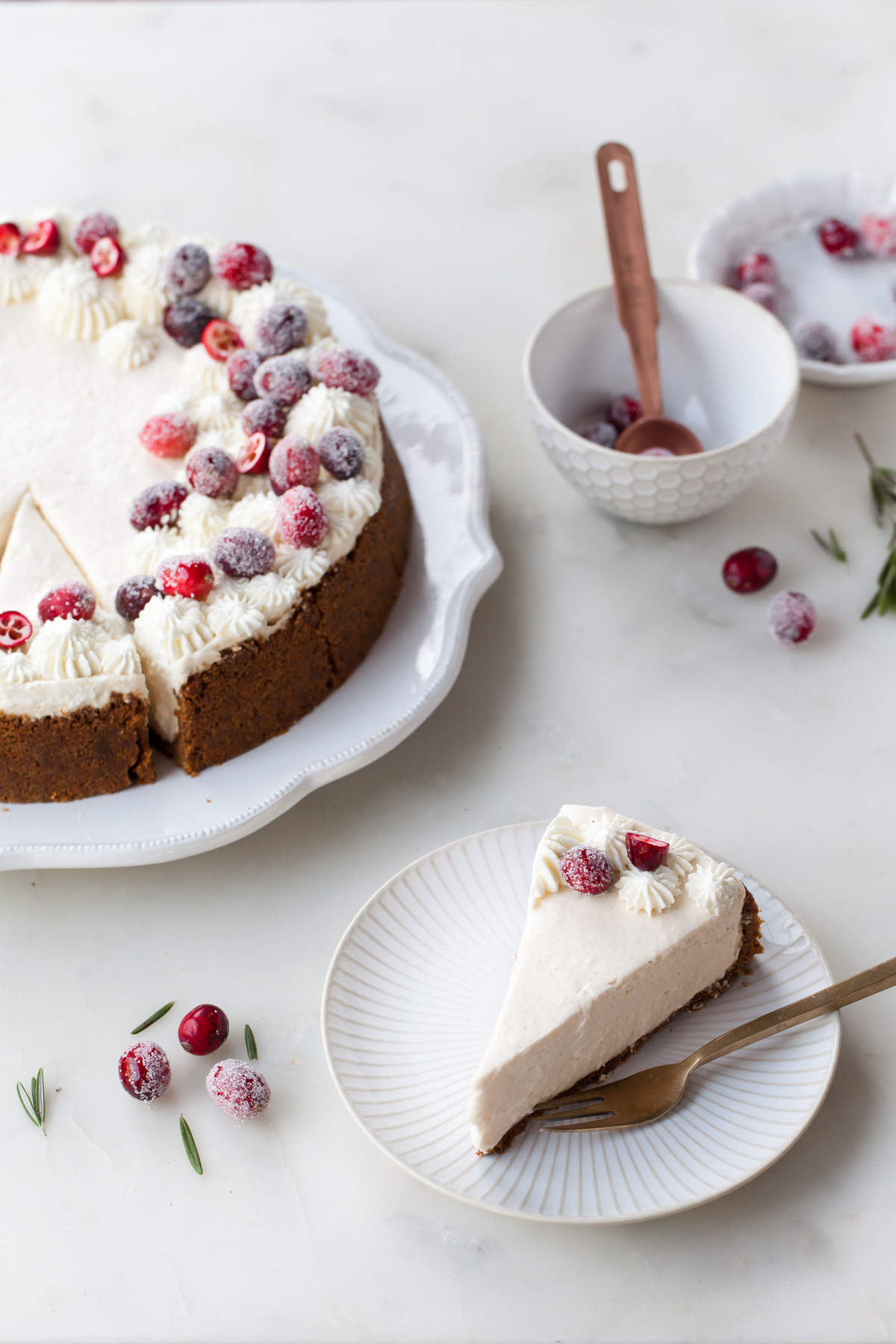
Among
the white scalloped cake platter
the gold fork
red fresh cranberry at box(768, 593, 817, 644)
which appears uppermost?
the white scalloped cake platter

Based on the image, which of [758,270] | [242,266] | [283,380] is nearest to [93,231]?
[242,266]

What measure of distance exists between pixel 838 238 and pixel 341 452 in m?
1.65

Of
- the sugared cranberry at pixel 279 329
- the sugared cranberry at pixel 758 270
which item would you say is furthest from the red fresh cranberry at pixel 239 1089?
the sugared cranberry at pixel 758 270

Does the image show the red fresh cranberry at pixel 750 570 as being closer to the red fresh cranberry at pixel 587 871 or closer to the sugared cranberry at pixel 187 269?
the red fresh cranberry at pixel 587 871

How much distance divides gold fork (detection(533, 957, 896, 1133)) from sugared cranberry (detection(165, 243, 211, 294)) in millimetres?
1951

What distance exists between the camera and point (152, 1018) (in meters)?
2.24

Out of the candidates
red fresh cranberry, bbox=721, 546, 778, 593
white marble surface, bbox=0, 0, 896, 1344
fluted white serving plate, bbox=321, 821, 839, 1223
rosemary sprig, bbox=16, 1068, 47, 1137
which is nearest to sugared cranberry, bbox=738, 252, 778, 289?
white marble surface, bbox=0, 0, 896, 1344

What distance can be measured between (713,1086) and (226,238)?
293 cm

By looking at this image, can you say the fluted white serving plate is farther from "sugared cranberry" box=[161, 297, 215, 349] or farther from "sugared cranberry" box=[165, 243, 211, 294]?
"sugared cranberry" box=[165, 243, 211, 294]

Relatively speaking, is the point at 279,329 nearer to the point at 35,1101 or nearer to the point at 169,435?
the point at 169,435

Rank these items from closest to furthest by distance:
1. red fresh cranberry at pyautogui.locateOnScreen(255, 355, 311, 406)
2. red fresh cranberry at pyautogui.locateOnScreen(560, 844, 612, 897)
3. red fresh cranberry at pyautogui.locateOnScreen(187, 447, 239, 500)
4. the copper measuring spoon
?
red fresh cranberry at pyautogui.locateOnScreen(560, 844, 612, 897), red fresh cranberry at pyautogui.locateOnScreen(187, 447, 239, 500), red fresh cranberry at pyautogui.locateOnScreen(255, 355, 311, 406), the copper measuring spoon

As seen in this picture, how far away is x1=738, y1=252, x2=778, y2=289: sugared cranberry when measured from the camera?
10.8ft

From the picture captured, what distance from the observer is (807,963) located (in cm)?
213

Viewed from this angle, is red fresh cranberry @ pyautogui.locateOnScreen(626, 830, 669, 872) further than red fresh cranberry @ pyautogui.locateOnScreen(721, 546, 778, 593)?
No
